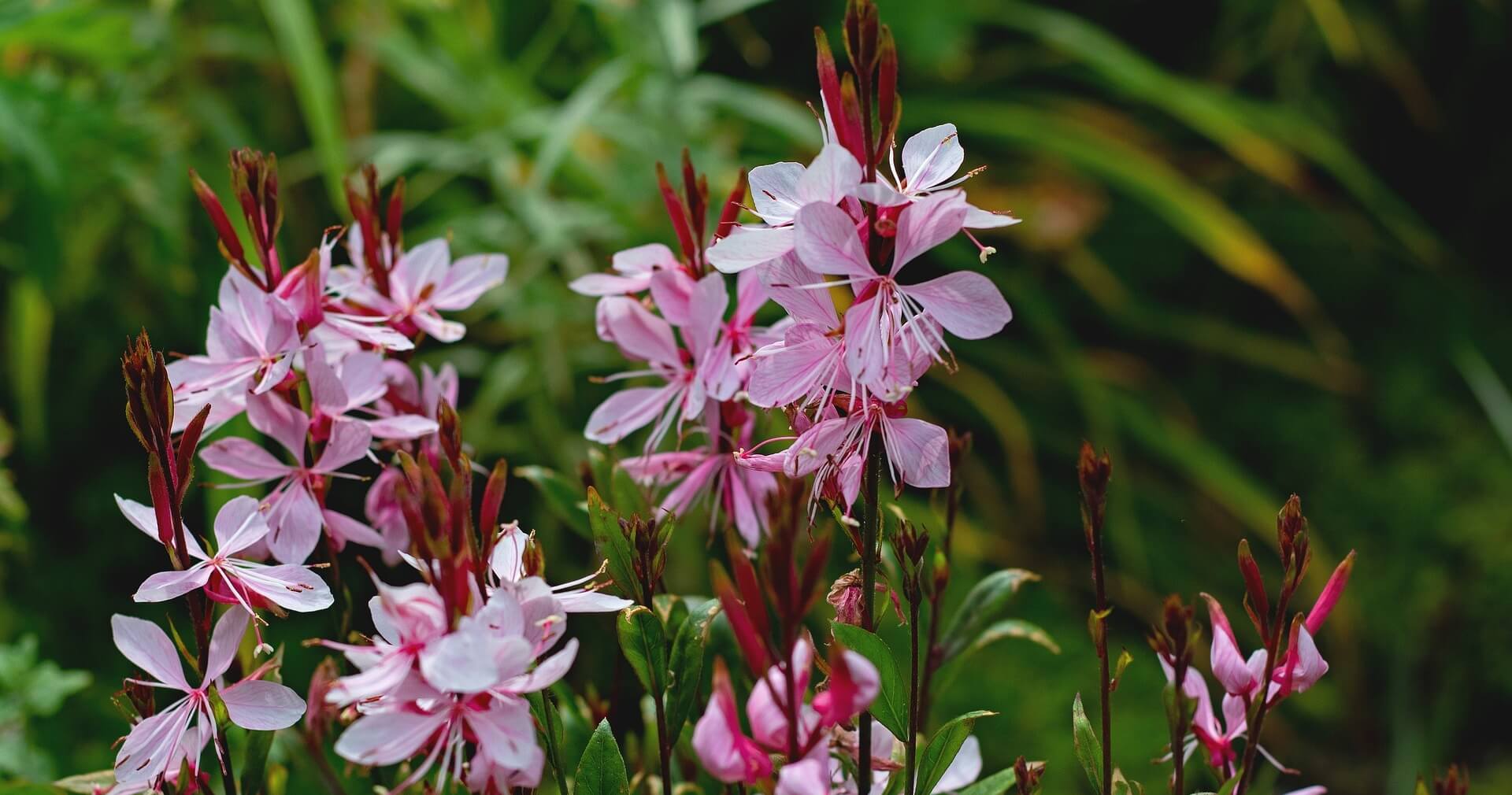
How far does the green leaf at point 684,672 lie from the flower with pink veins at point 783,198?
0.10 meters

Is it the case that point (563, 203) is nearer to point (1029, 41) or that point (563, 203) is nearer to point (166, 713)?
point (1029, 41)

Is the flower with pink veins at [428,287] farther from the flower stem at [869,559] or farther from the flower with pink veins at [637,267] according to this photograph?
the flower stem at [869,559]

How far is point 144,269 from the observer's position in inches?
52.4

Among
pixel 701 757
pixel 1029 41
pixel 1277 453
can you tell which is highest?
pixel 701 757

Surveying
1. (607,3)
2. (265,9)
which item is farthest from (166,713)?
(265,9)

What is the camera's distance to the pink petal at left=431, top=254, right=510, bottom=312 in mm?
411

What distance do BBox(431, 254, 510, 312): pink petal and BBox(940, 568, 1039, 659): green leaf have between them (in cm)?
20

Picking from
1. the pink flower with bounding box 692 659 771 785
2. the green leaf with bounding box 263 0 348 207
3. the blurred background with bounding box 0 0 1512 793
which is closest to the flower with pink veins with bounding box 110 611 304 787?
the pink flower with bounding box 692 659 771 785

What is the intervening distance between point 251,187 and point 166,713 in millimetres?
154

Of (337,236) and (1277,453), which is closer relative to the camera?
(337,236)

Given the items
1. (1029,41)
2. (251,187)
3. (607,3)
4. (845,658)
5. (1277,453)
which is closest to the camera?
(845,658)

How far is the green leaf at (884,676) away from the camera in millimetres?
287

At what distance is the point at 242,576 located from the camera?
0.99 feet

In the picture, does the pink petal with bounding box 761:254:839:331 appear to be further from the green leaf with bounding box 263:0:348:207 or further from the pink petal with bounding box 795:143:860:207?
the green leaf with bounding box 263:0:348:207
